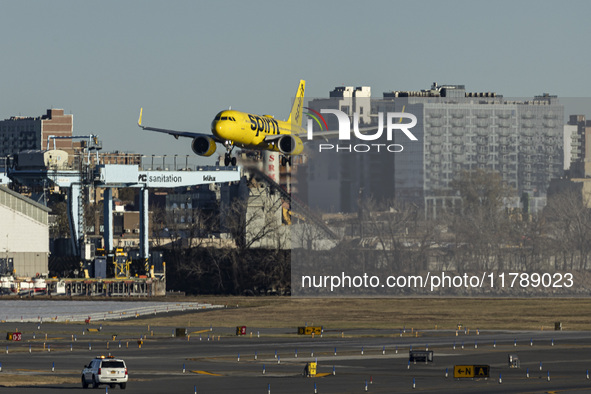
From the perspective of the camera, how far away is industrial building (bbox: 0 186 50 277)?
167125 mm

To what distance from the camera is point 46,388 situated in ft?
219

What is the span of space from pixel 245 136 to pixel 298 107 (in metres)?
38.3

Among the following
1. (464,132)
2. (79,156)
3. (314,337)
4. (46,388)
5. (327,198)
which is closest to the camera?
(46,388)

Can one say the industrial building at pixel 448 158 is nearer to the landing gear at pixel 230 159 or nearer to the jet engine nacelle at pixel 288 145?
the jet engine nacelle at pixel 288 145

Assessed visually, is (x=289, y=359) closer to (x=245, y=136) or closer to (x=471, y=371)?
(x=471, y=371)

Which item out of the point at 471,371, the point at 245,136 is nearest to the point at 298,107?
the point at 245,136

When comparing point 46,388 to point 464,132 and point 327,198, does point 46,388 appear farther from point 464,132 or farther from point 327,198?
point 464,132

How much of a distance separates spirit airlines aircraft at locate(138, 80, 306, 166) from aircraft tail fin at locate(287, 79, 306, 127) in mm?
19536

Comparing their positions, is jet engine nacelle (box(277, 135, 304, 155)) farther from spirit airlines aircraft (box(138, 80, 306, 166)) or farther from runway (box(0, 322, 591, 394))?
runway (box(0, 322, 591, 394))

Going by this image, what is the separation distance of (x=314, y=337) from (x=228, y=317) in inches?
919

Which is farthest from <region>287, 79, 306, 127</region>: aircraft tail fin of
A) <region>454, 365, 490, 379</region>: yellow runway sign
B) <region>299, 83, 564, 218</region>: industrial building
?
<region>454, 365, 490, 379</region>: yellow runway sign

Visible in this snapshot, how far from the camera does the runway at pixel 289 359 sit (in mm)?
68812

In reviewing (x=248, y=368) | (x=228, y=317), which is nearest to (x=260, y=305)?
(x=228, y=317)

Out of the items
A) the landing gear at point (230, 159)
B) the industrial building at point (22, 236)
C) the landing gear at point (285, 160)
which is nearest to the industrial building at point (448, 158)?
the landing gear at point (285, 160)
